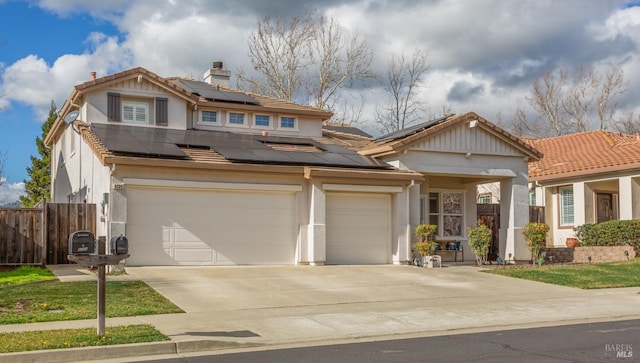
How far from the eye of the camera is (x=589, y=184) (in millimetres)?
27531

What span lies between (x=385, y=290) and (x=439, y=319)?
11.6 feet

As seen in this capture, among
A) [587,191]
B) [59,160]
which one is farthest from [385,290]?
[59,160]

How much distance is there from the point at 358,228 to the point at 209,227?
14.7ft

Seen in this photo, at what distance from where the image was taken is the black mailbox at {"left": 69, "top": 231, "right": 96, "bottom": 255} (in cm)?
959

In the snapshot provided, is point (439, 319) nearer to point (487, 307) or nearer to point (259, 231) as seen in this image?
point (487, 307)

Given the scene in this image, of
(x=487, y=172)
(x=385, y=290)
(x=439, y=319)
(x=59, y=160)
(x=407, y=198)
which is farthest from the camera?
(x=59, y=160)

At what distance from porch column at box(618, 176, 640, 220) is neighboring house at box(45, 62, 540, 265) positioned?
5084 mm

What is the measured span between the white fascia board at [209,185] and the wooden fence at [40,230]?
2.65 meters

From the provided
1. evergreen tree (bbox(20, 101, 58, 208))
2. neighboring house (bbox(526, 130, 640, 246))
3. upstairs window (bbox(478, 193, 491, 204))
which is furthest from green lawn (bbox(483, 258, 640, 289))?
evergreen tree (bbox(20, 101, 58, 208))

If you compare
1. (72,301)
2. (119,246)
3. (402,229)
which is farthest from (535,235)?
(119,246)

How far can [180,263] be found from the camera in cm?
1817

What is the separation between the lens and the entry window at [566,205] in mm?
28422

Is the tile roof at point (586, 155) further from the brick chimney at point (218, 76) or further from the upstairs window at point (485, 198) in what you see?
the brick chimney at point (218, 76)

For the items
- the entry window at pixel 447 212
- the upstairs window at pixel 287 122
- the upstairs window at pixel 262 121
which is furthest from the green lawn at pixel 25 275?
the entry window at pixel 447 212
